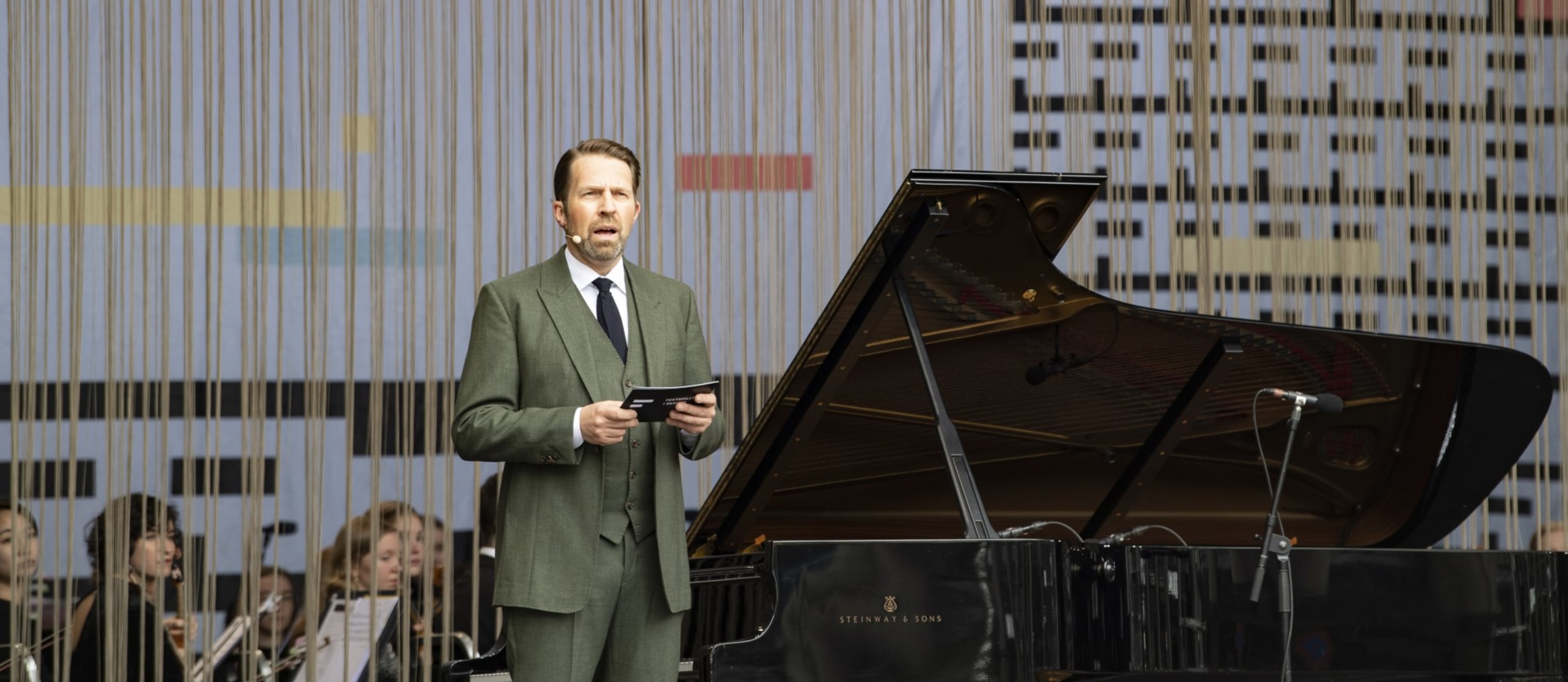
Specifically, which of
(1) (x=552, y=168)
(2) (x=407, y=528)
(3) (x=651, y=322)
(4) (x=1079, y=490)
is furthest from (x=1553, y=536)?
(3) (x=651, y=322)

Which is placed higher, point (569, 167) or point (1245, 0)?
point (1245, 0)

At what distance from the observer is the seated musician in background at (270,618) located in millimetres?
3980

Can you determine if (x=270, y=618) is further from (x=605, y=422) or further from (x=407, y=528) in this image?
(x=605, y=422)

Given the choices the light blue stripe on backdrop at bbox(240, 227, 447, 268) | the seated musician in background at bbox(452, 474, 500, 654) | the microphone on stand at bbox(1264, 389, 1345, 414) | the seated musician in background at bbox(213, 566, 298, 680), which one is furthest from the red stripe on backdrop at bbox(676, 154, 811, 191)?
the microphone on stand at bbox(1264, 389, 1345, 414)

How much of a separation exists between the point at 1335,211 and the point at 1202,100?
71 cm

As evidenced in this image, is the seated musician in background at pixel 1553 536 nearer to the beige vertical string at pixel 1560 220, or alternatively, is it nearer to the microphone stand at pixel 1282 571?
the beige vertical string at pixel 1560 220

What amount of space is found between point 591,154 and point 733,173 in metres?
2.25

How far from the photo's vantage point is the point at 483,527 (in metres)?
4.18

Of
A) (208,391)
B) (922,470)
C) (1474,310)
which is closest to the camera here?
(922,470)

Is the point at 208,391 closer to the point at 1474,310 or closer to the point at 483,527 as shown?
the point at 483,527

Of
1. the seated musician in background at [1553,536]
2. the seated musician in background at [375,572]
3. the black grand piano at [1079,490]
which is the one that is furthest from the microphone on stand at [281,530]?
the seated musician in background at [1553,536]

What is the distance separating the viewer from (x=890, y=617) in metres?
2.31

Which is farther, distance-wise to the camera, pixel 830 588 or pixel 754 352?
pixel 754 352

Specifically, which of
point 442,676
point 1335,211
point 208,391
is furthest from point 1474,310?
point 208,391
